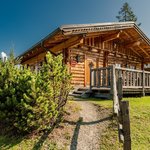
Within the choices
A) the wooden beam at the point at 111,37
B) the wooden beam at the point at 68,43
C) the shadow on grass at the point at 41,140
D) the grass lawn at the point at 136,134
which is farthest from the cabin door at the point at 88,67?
the shadow on grass at the point at 41,140

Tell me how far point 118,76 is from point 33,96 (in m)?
5.48

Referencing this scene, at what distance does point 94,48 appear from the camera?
16.1 meters

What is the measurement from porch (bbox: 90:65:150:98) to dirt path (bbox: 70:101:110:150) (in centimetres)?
238

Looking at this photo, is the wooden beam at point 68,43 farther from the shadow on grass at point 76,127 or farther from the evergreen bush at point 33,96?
the shadow on grass at point 76,127

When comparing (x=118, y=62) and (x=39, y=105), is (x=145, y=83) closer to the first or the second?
(x=118, y=62)

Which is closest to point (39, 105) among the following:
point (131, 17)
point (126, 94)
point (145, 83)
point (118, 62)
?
point (126, 94)

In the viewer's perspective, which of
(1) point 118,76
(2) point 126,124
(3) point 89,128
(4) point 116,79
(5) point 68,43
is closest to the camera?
(2) point 126,124

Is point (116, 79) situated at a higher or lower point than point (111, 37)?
lower

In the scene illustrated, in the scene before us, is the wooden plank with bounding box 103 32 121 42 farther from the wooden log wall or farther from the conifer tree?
the conifer tree

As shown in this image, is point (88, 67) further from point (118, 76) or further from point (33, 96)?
point (33, 96)

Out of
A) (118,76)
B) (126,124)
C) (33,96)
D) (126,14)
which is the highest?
(126,14)

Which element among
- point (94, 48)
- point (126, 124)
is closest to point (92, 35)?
point (94, 48)

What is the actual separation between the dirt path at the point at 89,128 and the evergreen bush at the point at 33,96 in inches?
34.7

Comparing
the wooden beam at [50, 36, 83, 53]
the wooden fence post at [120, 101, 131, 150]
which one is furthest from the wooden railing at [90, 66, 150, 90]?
the wooden fence post at [120, 101, 131, 150]
